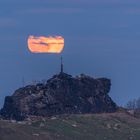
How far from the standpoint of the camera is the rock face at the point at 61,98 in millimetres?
63312

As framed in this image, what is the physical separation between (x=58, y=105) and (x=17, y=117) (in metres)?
3.48

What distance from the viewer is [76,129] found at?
2188 inches

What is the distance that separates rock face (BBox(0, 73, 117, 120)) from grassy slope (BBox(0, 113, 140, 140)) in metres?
3.43

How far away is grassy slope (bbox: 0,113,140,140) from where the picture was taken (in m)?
52.5

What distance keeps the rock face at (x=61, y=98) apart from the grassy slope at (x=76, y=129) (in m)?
3.43

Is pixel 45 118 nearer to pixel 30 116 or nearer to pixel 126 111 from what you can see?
pixel 30 116

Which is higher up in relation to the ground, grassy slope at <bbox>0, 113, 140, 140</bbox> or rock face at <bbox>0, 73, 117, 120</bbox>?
rock face at <bbox>0, 73, 117, 120</bbox>

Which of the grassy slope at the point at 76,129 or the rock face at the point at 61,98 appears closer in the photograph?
the grassy slope at the point at 76,129

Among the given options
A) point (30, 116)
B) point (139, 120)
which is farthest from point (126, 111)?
point (30, 116)

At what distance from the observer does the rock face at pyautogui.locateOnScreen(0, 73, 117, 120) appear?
63.3 meters

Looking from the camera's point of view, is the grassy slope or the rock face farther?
the rock face

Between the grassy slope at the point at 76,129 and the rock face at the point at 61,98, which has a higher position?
the rock face at the point at 61,98

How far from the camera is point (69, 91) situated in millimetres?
66000

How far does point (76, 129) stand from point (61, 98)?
949 cm
